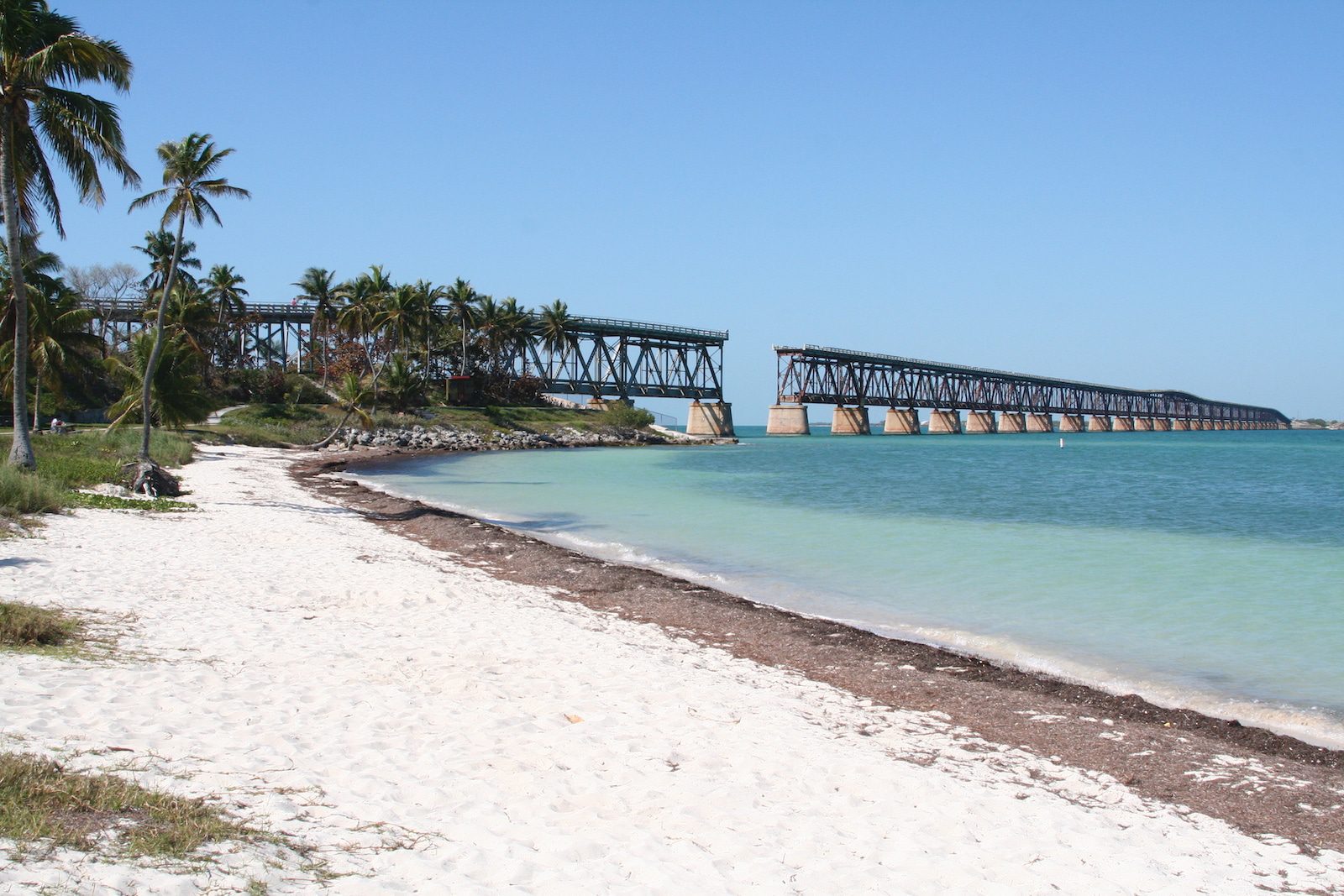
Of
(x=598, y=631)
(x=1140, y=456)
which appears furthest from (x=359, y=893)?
(x=1140, y=456)

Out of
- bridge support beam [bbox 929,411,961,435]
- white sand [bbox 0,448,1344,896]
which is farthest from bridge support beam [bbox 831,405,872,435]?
white sand [bbox 0,448,1344,896]

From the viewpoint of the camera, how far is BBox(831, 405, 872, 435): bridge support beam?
15975cm

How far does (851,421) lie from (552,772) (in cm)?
15681

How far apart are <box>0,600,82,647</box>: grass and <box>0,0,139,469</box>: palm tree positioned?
1397 cm

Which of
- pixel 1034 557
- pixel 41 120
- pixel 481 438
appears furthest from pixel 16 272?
pixel 481 438

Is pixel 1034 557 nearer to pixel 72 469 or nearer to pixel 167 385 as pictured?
pixel 72 469

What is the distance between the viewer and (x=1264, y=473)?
56.9 m

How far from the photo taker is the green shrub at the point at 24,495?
15789 millimetres

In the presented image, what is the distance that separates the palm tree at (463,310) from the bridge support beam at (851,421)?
80.9 meters

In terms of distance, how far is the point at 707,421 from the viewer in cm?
12444

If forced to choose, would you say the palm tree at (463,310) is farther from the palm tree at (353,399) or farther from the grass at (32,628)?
the grass at (32,628)

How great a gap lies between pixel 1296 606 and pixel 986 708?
9.81 metres

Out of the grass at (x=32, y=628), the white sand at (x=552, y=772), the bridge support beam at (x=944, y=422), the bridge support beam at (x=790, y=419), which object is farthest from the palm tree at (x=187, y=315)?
the bridge support beam at (x=944, y=422)

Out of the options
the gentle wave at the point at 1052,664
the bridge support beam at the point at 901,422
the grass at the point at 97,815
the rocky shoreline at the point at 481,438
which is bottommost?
the gentle wave at the point at 1052,664
